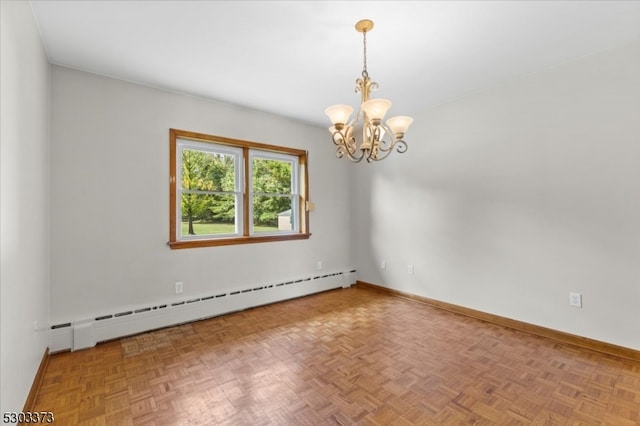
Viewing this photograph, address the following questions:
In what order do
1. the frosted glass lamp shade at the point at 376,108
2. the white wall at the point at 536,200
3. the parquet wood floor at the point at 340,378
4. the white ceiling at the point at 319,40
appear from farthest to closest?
1. the white wall at the point at 536,200
2. the white ceiling at the point at 319,40
3. the frosted glass lamp shade at the point at 376,108
4. the parquet wood floor at the point at 340,378

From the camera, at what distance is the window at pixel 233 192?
3.27 m

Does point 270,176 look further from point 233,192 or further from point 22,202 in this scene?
point 22,202

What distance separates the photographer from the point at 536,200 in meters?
2.85

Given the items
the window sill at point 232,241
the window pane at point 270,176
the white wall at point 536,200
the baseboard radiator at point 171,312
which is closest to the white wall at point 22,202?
the baseboard radiator at point 171,312

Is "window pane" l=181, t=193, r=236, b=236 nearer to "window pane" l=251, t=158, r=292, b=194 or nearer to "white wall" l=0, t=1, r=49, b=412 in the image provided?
"window pane" l=251, t=158, r=292, b=194

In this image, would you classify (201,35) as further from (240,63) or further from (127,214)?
(127,214)

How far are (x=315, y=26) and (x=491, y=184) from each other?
8.02 feet

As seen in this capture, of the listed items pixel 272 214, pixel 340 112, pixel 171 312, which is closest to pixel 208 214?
pixel 272 214

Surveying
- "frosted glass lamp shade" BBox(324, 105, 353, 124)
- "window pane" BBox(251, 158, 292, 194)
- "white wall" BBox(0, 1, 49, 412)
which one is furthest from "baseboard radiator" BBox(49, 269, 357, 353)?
"frosted glass lamp shade" BBox(324, 105, 353, 124)

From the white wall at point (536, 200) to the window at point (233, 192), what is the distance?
1.55 meters

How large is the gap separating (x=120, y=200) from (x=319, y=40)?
7.82ft

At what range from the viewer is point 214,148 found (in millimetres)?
3496

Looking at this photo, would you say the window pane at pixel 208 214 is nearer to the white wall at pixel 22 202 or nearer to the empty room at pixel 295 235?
the empty room at pixel 295 235

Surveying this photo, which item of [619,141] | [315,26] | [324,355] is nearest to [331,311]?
[324,355]
